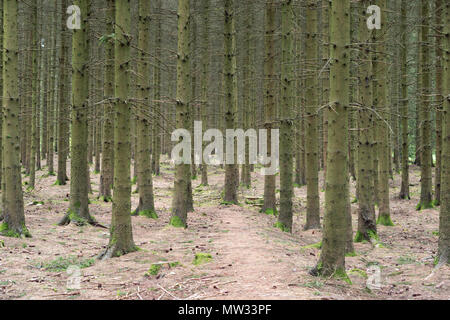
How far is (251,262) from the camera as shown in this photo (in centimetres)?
708

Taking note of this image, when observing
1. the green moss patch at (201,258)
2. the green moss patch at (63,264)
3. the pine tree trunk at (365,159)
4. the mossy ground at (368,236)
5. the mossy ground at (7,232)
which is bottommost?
the mossy ground at (368,236)

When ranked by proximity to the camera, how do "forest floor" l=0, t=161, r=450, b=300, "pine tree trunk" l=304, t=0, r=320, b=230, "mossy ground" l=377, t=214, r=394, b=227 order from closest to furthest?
"forest floor" l=0, t=161, r=450, b=300, "pine tree trunk" l=304, t=0, r=320, b=230, "mossy ground" l=377, t=214, r=394, b=227

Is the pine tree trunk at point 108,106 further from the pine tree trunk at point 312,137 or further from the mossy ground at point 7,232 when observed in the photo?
the pine tree trunk at point 312,137

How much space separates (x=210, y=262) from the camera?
716 centimetres

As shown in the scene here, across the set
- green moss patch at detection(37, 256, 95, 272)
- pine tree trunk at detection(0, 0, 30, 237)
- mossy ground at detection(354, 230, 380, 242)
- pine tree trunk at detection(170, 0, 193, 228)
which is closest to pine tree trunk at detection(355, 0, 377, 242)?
mossy ground at detection(354, 230, 380, 242)

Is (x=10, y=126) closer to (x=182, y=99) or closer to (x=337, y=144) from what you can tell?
(x=182, y=99)

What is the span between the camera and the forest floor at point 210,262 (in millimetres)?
5773

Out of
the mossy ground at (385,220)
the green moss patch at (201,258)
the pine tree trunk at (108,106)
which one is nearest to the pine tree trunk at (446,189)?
the green moss patch at (201,258)

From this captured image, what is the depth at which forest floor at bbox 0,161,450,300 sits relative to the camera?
577 centimetres

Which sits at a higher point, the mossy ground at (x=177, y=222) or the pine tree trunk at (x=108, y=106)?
the pine tree trunk at (x=108, y=106)

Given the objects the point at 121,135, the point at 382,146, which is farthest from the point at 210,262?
the point at 382,146

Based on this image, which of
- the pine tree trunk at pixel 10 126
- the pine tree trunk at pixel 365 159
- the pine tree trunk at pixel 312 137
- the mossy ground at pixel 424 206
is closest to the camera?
the pine tree trunk at pixel 10 126

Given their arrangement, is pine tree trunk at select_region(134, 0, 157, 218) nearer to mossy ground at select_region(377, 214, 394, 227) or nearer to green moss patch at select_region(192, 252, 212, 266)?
green moss patch at select_region(192, 252, 212, 266)

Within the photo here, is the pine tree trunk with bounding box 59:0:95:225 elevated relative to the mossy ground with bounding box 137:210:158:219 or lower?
elevated
